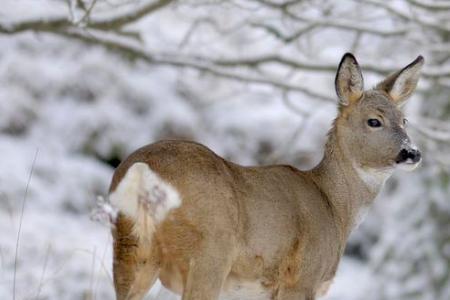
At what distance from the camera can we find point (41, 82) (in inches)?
559

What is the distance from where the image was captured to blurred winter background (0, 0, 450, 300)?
1028 cm

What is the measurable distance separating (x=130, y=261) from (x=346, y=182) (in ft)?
6.36

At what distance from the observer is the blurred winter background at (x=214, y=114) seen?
33.7ft

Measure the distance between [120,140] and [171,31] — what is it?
2.30 meters

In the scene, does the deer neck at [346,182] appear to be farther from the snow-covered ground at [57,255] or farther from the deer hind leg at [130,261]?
the snow-covered ground at [57,255]

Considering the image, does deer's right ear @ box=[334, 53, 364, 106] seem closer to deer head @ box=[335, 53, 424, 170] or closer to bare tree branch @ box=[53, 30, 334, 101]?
deer head @ box=[335, 53, 424, 170]

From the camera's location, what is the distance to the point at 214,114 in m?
15.7

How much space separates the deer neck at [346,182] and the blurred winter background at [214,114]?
9.53 ft

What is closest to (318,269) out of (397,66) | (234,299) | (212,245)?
(234,299)

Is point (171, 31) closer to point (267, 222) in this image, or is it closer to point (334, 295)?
point (334, 295)

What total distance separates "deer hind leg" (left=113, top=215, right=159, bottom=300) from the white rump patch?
0.05 metres

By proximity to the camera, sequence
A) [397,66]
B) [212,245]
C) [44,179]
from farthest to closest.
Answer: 1. [44,179]
2. [397,66]
3. [212,245]

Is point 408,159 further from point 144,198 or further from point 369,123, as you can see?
point 144,198

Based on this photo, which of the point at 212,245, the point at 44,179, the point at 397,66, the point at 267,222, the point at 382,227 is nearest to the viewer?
the point at 212,245
